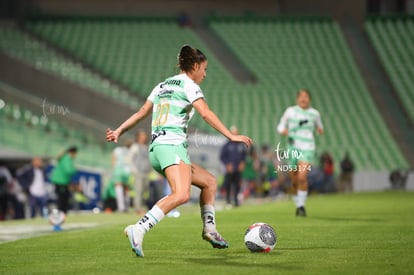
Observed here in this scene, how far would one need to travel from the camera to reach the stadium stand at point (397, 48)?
43.0m

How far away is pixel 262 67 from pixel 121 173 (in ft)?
56.3

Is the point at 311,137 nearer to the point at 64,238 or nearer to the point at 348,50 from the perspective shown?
the point at 64,238

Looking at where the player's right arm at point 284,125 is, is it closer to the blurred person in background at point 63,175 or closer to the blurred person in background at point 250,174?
the blurred person in background at point 63,175

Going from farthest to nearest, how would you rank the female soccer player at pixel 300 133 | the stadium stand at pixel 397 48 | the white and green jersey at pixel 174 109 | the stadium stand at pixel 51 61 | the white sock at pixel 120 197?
the stadium stand at pixel 397 48, the stadium stand at pixel 51 61, the white sock at pixel 120 197, the female soccer player at pixel 300 133, the white and green jersey at pixel 174 109

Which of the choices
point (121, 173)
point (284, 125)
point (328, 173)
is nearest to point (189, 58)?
point (284, 125)

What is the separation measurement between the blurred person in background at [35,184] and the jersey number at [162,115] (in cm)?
1542

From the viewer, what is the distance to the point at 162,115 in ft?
36.4

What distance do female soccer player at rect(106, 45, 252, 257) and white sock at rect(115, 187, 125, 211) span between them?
1606 centimetres

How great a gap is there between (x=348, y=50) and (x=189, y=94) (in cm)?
3544

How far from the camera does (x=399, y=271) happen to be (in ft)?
31.4

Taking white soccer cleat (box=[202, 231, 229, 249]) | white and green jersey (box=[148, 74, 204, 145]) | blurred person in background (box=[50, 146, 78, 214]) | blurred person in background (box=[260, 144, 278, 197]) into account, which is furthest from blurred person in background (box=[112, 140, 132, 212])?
white and green jersey (box=[148, 74, 204, 145])

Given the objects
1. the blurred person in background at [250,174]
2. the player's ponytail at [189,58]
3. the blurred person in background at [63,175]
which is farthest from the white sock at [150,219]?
the blurred person in background at [250,174]

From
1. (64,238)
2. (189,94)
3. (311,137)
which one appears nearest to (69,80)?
(311,137)

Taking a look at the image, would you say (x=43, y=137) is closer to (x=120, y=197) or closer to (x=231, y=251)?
(x=120, y=197)
